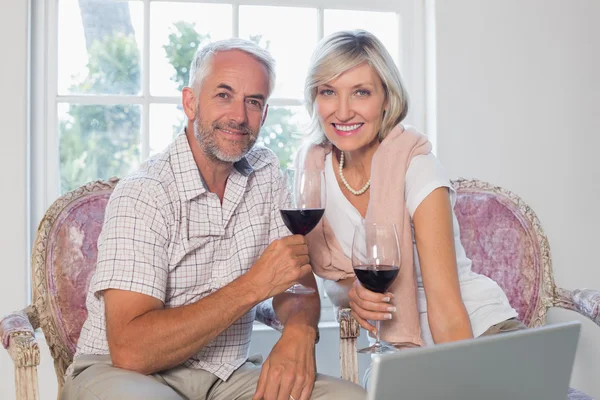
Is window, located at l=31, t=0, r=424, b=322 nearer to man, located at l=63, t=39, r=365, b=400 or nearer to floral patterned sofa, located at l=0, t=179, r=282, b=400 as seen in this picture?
floral patterned sofa, located at l=0, t=179, r=282, b=400

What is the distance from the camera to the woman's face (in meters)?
1.82

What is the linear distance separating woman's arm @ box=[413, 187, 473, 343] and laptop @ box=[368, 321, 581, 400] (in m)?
0.72

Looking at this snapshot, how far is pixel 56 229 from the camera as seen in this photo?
194 cm

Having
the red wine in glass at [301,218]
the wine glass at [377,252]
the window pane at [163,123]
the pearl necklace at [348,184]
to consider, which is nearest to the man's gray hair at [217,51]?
the pearl necklace at [348,184]

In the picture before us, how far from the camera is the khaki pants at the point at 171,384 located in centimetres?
143

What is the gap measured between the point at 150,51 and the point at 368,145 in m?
1.03

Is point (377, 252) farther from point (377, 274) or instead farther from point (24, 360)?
point (24, 360)

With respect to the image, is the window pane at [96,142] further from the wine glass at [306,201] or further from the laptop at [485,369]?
the laptop at [485,369]

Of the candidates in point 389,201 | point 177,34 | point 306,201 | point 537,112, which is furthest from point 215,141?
point 537,112

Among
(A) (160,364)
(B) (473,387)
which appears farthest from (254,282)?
(B) (473,387)

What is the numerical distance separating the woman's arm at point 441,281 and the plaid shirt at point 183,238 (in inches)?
16.2

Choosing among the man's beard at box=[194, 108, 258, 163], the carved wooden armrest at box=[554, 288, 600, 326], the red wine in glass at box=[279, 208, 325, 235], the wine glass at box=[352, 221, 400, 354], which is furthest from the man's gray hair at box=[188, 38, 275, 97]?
the carved wooden armrest at box=[554, 288, 600, 326]

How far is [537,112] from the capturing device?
261cm

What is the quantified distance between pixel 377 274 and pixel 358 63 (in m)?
0.64
